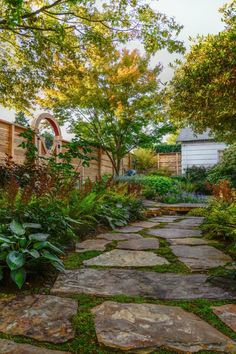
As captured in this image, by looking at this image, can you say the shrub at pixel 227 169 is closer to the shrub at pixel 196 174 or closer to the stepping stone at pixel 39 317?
the shrub at pixel 196 174

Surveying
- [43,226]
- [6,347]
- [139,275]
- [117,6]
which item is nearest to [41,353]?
[6,347]

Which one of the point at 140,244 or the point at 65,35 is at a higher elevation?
the point at 65,35

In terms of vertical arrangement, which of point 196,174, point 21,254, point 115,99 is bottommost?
point 21,254

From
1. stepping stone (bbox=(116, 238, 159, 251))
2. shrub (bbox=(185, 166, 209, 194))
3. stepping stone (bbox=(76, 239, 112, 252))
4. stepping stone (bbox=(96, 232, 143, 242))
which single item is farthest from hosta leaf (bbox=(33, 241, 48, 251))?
shrub (bbox=(185, 166, 209, 194))

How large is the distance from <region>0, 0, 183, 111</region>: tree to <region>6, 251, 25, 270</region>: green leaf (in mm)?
4854

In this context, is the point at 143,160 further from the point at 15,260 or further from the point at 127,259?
the point at 15,260

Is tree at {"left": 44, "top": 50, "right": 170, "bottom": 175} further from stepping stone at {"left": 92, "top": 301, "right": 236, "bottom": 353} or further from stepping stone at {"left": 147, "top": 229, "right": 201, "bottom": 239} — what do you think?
stepping stone at {"left": 92, "top": 301, "right": 236, "bottom": 353}

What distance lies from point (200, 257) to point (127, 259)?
2.19 ft

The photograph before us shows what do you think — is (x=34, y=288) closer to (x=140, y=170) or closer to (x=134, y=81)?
(x=134, y=81)

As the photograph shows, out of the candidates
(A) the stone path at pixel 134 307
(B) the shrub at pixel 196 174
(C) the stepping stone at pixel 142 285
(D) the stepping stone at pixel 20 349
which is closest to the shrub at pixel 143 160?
(B) the shrub at pixel 196 174

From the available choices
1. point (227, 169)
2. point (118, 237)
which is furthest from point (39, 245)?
point (227, 169)

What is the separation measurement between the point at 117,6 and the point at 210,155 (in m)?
11.1

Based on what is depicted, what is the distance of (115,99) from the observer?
10.9 metres

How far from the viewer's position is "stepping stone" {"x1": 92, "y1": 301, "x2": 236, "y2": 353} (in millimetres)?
1160
